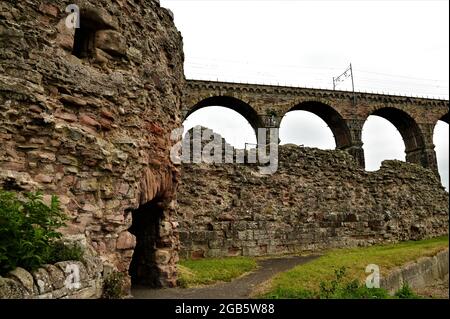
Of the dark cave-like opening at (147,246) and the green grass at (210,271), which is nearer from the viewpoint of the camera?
the dark cave-like opening at (147,246)

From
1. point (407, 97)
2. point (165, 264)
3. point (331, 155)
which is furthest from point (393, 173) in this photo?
point (407, 97)

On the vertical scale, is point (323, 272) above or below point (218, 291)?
above

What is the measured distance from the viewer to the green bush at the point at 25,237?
3053 mm

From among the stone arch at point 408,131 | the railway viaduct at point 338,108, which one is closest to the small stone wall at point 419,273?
the railway viaduct at point 338,108

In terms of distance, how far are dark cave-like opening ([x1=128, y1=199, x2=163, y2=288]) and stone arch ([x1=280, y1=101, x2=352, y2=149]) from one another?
82.2 feet

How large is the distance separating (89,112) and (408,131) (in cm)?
3555

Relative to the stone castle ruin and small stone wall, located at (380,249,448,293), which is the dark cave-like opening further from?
small stone wall, located at (380,249,448,293)

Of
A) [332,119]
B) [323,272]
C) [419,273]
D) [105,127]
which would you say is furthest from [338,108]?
[105,127]

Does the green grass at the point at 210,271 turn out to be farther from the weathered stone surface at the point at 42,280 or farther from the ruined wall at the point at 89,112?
the weathered stone surface at the point at 42,280

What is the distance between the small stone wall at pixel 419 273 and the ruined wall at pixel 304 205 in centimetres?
358

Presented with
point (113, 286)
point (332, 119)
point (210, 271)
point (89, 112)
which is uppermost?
point (332, 119)

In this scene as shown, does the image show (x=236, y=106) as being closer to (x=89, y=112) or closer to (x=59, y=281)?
(x=89, y=112)

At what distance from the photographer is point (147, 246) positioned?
6945mm

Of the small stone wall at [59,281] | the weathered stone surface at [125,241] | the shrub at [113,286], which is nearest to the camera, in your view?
the small stone wall at [59,281]
